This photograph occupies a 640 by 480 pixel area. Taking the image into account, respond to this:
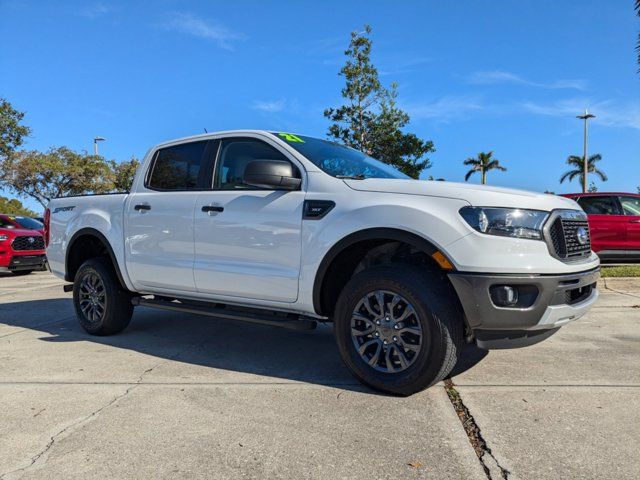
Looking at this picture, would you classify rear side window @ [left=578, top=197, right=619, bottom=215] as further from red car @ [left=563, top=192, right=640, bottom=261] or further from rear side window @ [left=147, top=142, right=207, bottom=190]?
rear side window @ [left=147, top=142, right=207, bottom=190]

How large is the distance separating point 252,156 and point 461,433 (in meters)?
2.72

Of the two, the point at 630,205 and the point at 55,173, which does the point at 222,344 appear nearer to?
the point at 630,205

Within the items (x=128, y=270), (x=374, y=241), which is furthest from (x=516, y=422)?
(x=128, y=270)

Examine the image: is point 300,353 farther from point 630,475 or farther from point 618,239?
point 618,239

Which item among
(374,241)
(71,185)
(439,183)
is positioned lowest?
(374,241)

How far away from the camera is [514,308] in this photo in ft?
10.2

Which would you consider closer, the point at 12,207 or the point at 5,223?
the point at 5,223

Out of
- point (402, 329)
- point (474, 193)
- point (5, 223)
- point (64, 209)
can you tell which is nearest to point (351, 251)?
point (402, 329)

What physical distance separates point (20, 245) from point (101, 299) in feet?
29.1

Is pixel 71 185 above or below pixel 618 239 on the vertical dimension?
above

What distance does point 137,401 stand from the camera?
3361 mm

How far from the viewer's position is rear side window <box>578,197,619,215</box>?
1081cm

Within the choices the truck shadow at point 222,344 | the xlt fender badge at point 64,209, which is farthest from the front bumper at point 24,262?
the xlt fender badge at point 64,209

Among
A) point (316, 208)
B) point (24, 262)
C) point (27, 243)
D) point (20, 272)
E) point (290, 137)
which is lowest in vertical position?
point (20, 272)
